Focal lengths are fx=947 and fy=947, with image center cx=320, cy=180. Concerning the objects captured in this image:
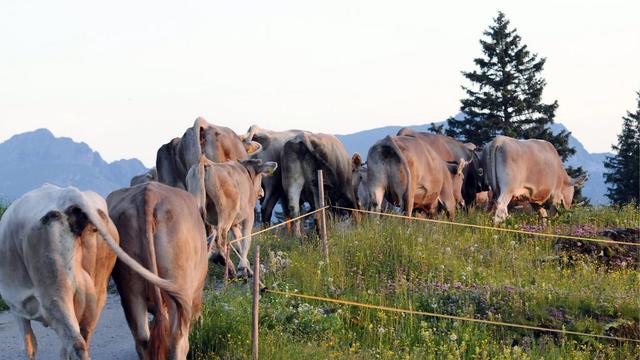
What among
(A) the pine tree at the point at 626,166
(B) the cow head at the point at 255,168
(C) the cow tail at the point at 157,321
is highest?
(B) the cow head at the point at 255,168

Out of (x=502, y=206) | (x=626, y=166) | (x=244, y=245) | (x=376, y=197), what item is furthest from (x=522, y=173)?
(x=626, y=166)

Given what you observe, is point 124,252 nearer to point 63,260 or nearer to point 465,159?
point 63,260

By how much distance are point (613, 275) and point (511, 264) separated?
4.93ft

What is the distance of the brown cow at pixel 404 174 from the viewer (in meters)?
17.0

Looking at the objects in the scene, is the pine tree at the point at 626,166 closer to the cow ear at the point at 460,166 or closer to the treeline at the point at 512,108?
the treeline at the point at 512,108

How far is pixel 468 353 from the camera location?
10.5 m

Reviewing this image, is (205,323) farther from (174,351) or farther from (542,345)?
(542,345)

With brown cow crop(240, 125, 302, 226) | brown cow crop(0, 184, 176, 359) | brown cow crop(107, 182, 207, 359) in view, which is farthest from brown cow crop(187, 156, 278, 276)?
brown cow crop(240, 125, 302, 226)

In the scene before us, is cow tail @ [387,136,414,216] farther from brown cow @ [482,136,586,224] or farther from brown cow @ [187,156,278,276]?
brown cow @ [187,156,278,276]

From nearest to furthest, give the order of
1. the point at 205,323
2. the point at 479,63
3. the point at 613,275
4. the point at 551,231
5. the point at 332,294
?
1. the point at 205,323
2. the point at 332,294
3. the point at 613,275
4. the point at 551,231
5. the point at 479,63

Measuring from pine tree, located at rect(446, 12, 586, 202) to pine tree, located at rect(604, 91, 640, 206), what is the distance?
2.59 meters

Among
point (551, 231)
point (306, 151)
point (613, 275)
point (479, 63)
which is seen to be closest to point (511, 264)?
point (613, 275)

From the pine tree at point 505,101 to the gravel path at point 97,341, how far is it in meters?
27.6

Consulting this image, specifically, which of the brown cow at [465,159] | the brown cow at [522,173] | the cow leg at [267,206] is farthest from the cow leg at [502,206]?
the cow leg at [267,206]
